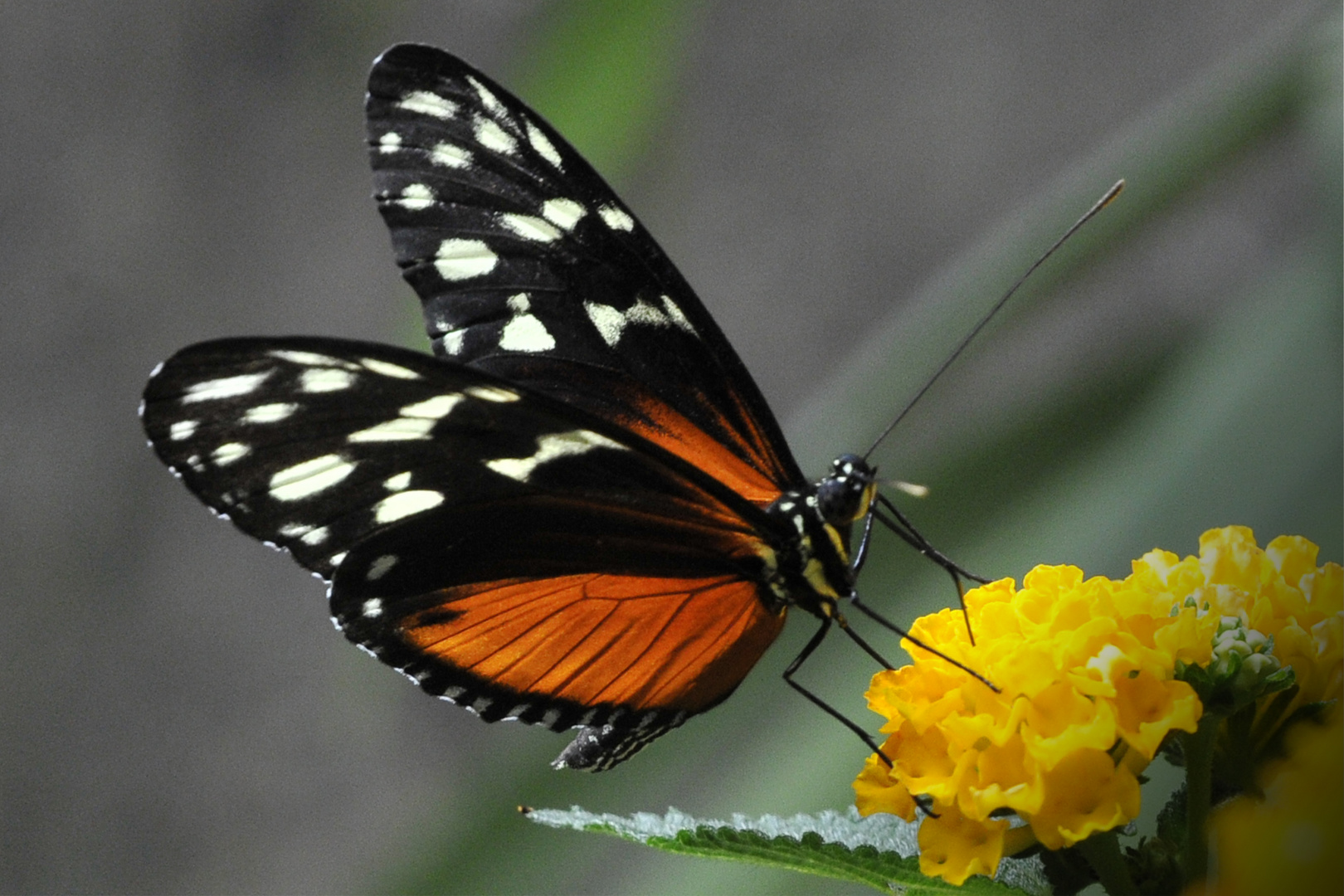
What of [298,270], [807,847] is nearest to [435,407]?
[807,847]

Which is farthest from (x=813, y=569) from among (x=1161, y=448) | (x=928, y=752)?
(x=1161, y=448)

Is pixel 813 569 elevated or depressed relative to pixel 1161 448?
elevated

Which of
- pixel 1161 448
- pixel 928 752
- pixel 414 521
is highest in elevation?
pixel 414 521

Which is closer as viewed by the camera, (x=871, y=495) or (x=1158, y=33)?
(x=871, y=495)

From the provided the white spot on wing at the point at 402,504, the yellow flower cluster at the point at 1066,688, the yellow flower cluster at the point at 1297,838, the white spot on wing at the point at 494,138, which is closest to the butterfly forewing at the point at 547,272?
the white spot on wing at the point at 494,138

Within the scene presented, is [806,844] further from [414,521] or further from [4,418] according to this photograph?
[4,418]

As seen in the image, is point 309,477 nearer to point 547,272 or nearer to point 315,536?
point 315,536

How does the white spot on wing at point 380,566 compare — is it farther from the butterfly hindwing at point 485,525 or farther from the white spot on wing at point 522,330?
the white spot on wing at point 522,330
